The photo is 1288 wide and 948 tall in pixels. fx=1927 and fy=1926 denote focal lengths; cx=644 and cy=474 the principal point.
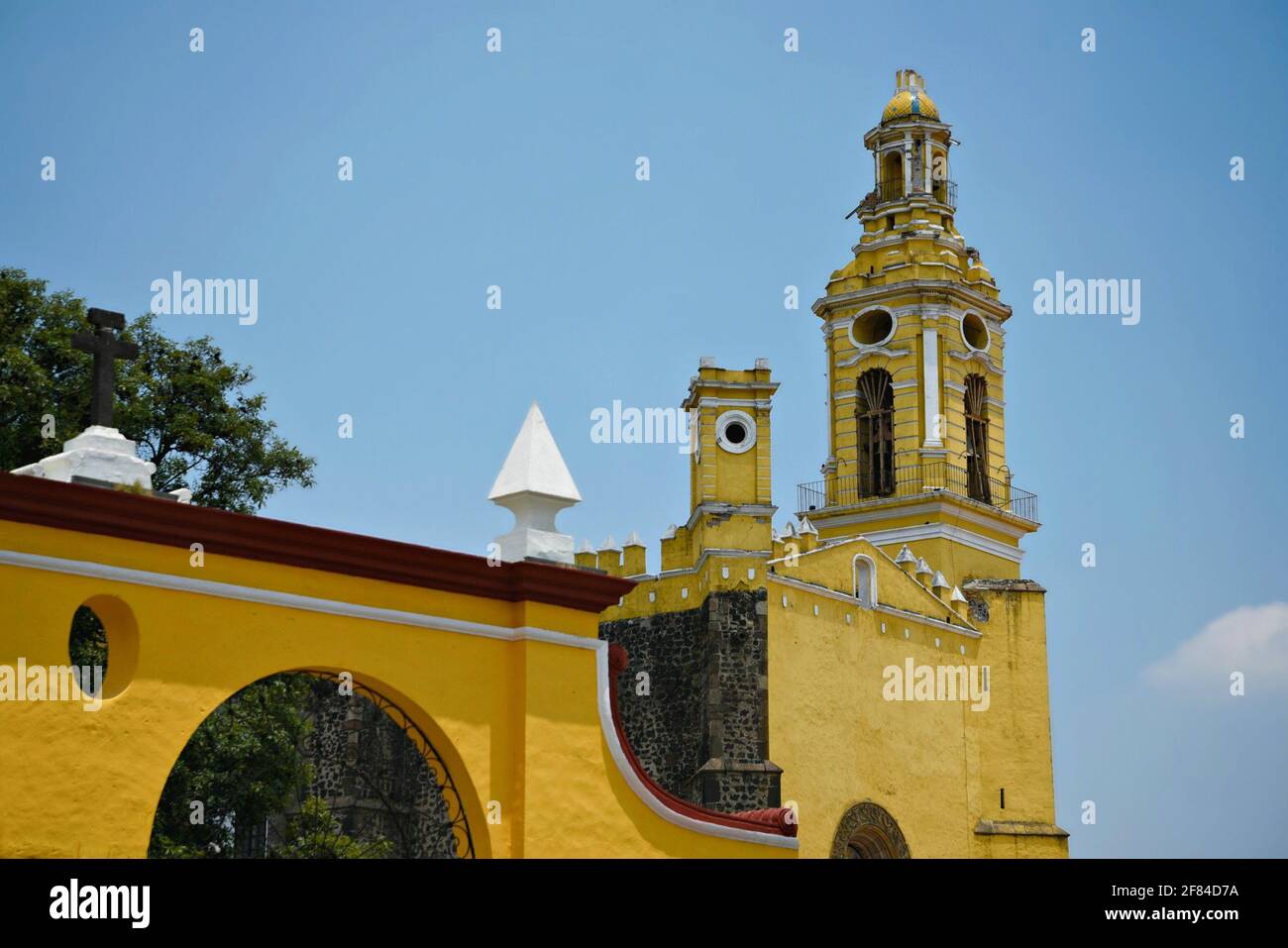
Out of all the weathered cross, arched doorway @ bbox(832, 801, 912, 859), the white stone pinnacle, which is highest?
the weathered cross

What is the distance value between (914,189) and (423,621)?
25423 mm

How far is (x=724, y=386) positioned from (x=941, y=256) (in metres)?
9.54

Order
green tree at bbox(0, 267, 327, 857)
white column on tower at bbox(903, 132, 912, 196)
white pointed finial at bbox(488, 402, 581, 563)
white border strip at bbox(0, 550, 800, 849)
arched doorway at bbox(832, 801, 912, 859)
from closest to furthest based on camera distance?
white border strip at bbox(0, 550, 800, 849), white pointed finial at bbox(488, 402, 581, 563), green tree at bbox(0, 267, 327, 857), arched doorway at bbox(832, 801, 912, 859), white column on tower at bbox(903, 132, 912, 196)

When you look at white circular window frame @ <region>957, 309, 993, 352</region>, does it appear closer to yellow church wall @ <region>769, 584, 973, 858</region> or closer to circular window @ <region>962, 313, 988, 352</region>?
circular window @ <region>962, 313, 988, 352</region>

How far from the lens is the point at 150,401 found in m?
19.7

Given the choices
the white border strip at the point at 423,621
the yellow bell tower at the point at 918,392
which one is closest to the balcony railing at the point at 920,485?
the yellow bell tower at the point at 918,392

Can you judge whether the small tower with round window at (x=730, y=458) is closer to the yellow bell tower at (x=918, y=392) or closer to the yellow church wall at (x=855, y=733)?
the yellow church wall at (x=855, y=733)

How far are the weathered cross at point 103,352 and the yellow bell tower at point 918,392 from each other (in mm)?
22530

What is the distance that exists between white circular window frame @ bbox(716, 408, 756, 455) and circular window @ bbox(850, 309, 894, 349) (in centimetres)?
870

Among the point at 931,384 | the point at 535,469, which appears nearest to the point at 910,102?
the point at 931,384

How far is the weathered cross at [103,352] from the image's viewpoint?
10789 millimetres

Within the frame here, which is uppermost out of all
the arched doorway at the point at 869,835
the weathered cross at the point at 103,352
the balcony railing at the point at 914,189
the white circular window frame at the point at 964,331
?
the balcony railing at the point at 914,189

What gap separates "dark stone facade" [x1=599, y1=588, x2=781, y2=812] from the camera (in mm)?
24656

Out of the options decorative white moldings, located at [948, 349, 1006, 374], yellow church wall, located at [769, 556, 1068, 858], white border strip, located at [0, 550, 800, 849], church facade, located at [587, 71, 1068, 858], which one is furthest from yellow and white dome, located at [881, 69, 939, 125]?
white border strip, located at [0, 550, 800, 849]
